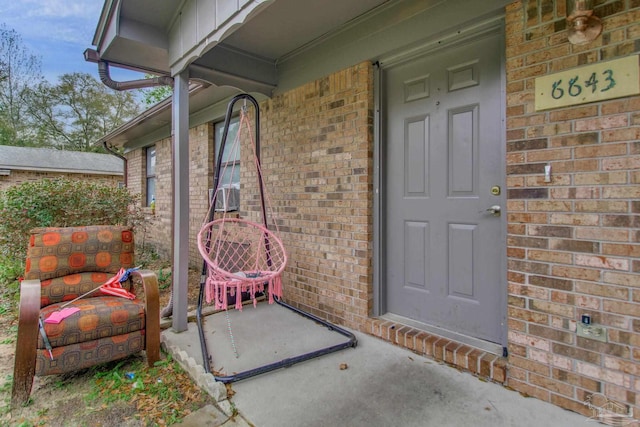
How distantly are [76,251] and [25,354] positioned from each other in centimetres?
93

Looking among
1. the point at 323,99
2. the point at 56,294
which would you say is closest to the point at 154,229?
the point at 56,294

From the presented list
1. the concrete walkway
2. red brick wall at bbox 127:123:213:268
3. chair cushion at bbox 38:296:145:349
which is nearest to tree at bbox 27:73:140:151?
red brick wall at bbox 127:123:213:268

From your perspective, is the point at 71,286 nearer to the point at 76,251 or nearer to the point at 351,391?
the point at 76,251

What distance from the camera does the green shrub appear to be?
4.35 m

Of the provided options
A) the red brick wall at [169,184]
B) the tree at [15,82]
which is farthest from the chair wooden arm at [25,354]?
the tree at [15,82]

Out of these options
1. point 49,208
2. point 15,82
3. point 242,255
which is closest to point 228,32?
point 242,255

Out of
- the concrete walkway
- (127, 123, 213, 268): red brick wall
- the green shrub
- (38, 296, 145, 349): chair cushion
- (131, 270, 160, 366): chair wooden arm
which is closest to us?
the concrete walkway

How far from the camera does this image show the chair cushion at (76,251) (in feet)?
8.68

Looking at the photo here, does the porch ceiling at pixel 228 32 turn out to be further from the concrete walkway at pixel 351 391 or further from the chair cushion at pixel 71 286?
the concrete walkway at pixel 351 391

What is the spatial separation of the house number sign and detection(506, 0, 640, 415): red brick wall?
0.11ft

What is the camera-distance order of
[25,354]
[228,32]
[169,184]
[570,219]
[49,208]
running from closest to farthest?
[570,219], [25,354], [228,32], [49,208], [169,184]

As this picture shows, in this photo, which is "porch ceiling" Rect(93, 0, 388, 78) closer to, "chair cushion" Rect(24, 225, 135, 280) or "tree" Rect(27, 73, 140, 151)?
"chair cushion" Rect(24, 225, 135, 280)

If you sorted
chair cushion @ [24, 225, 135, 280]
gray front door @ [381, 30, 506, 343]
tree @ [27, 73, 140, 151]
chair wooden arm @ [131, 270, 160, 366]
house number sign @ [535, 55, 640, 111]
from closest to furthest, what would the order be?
house number sign @ [535, 55, 640, 111], gray front door @ [381, 30, 506, 343], chair wooden arm @ [131, 270, 160, 366], chair cushion @ [24, 225, 135, 280], tree @ [27, 73, 140, 151]

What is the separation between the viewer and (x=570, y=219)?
183 centimetres
